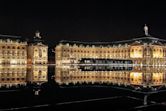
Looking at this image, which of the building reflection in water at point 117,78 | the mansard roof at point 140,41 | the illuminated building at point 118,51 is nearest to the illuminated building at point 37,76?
the building reflection in water at point 117,78

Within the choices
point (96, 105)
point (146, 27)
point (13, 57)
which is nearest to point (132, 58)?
point (146, 27)

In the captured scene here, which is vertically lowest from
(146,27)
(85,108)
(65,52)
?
(85,108)

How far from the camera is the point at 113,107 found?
8.31 metres

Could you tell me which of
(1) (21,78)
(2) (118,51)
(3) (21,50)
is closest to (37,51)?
(3) (21,50)

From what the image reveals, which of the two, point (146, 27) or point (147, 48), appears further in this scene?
point (147, 48)

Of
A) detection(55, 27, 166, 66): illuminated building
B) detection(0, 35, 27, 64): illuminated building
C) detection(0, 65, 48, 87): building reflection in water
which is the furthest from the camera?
detection(55, 27, 166, 66): illuminated building

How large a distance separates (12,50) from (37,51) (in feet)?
30.9

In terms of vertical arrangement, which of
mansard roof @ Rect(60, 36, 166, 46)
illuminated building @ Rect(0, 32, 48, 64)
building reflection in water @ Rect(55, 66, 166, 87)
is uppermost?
mansard roof @ Rect(60, 36, 166, 46)

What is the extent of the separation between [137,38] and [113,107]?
279 ft

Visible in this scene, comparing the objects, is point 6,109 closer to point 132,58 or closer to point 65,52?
point 132,58

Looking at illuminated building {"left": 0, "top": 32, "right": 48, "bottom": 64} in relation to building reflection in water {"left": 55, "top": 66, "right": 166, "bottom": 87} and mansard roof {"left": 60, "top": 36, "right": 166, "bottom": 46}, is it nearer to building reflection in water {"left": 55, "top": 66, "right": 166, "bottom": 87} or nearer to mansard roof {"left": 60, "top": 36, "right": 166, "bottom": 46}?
mansard roof {"left": 60, "top": 36, "right": 166, "bottom": 46}

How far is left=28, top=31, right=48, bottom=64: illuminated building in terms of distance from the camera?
292 feet

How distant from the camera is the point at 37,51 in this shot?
90438mm

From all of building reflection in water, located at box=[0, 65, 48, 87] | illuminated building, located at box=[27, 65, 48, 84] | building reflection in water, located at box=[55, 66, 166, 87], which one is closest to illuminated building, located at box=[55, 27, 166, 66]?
illuminated building, located at box=[27, 65, 48, 84]
